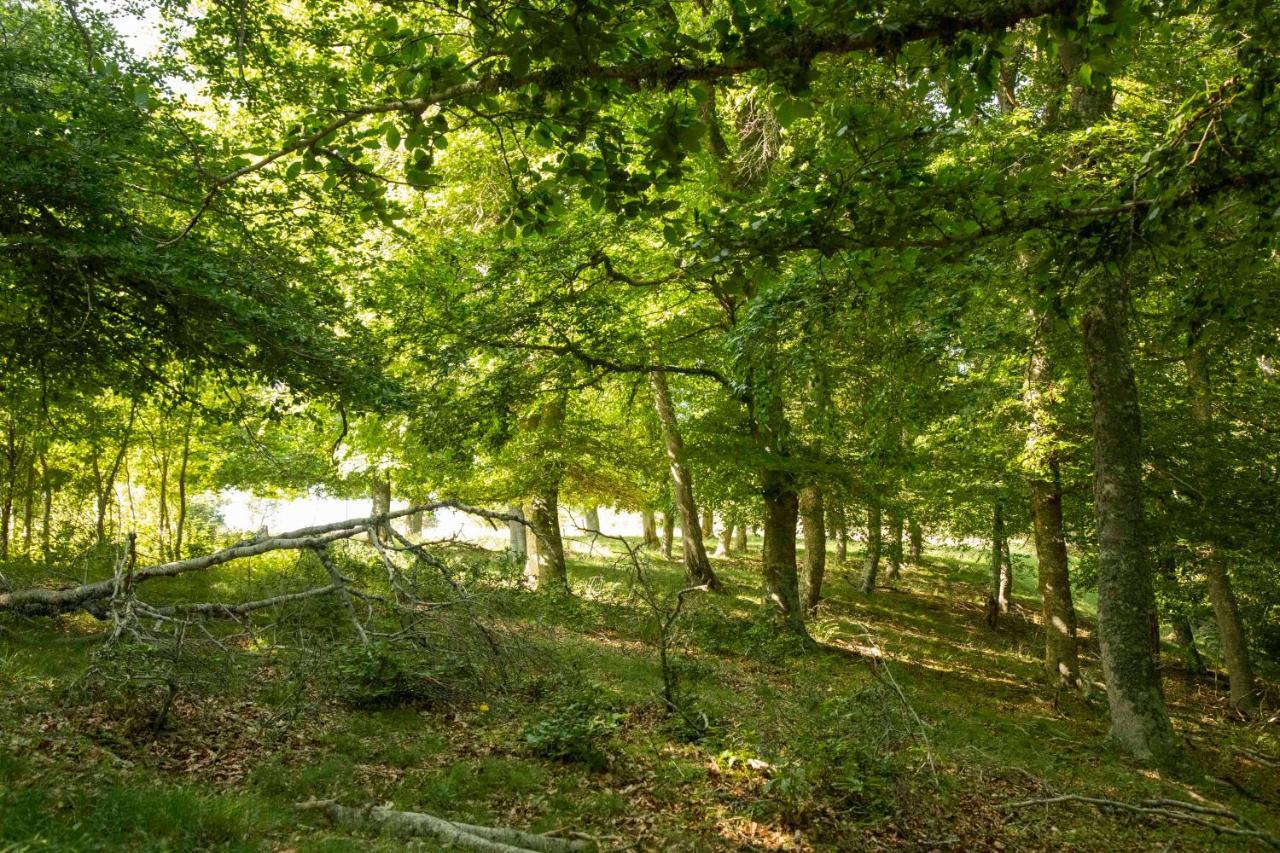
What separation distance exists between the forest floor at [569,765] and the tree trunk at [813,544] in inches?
324

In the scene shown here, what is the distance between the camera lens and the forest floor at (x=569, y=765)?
5.10m

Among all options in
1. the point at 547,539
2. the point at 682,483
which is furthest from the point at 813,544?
the point at 547,539

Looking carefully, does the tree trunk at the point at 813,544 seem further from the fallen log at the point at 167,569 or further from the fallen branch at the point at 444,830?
the fallen branch at the point at 444,830

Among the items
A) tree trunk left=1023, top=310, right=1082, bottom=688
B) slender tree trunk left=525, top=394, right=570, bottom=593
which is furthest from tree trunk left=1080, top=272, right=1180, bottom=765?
slender tree trunk left=525, top=394, right=570, bottom=593

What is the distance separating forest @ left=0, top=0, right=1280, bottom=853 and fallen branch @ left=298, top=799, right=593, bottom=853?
0.03 metres

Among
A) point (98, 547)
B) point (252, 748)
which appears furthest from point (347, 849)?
point (98, 547)

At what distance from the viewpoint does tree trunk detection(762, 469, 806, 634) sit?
1515 centimetres

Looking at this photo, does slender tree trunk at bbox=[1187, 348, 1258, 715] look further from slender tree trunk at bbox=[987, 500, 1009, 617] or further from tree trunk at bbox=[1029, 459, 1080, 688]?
slender tree trunk at bbox=[987, 500, 1009, 617]

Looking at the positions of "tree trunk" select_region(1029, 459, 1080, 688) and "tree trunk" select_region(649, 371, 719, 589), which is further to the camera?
"tree trunk" select_region(649, 371, 719, 589)

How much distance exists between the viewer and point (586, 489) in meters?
19.9

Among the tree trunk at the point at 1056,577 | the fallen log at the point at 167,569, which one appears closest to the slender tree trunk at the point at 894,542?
the tree trunk at the point at 1056,577

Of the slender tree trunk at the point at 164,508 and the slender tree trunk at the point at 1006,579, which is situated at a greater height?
the slender tree trunk at the point at 164,508

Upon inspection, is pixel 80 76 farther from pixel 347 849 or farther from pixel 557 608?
pixel 557 608

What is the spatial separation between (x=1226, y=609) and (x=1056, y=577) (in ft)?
10.0
